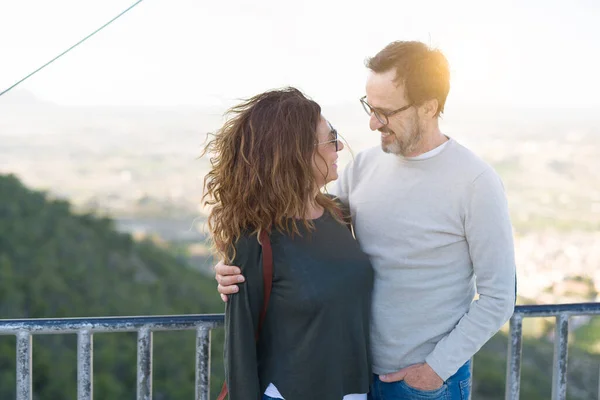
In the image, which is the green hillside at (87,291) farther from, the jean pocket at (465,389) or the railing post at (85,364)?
the jean pocket at (465,389)

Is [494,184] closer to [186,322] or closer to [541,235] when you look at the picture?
[186,322]

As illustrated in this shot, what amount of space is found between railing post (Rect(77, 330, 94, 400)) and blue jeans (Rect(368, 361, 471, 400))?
30.4 inches

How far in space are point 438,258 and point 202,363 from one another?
714mm

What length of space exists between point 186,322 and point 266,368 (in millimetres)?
295

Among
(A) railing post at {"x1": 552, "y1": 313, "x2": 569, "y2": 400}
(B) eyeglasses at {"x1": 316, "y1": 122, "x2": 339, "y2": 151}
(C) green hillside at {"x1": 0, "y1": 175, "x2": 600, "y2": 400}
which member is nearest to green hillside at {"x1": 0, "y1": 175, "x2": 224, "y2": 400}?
(C) green hillside at {"x1": 0, "y1": 175, "x2": 600, "y2": 400}

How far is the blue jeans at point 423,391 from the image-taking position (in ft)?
5.88

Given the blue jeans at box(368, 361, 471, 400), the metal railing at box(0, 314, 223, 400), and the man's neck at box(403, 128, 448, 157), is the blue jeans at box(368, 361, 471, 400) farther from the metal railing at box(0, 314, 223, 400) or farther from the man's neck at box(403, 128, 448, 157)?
the man's neck at box(403, 128, 448, 157)

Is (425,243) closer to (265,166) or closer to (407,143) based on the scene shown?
(407,143)

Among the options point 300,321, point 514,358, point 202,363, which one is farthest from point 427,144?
point 202,363

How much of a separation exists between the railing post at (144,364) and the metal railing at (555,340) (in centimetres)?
106

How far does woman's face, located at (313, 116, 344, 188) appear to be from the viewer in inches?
65.2

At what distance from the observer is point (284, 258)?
→ 1.61 meters

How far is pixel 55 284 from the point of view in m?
10.8

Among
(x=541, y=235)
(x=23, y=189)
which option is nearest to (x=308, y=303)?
(x=23, y=189)
